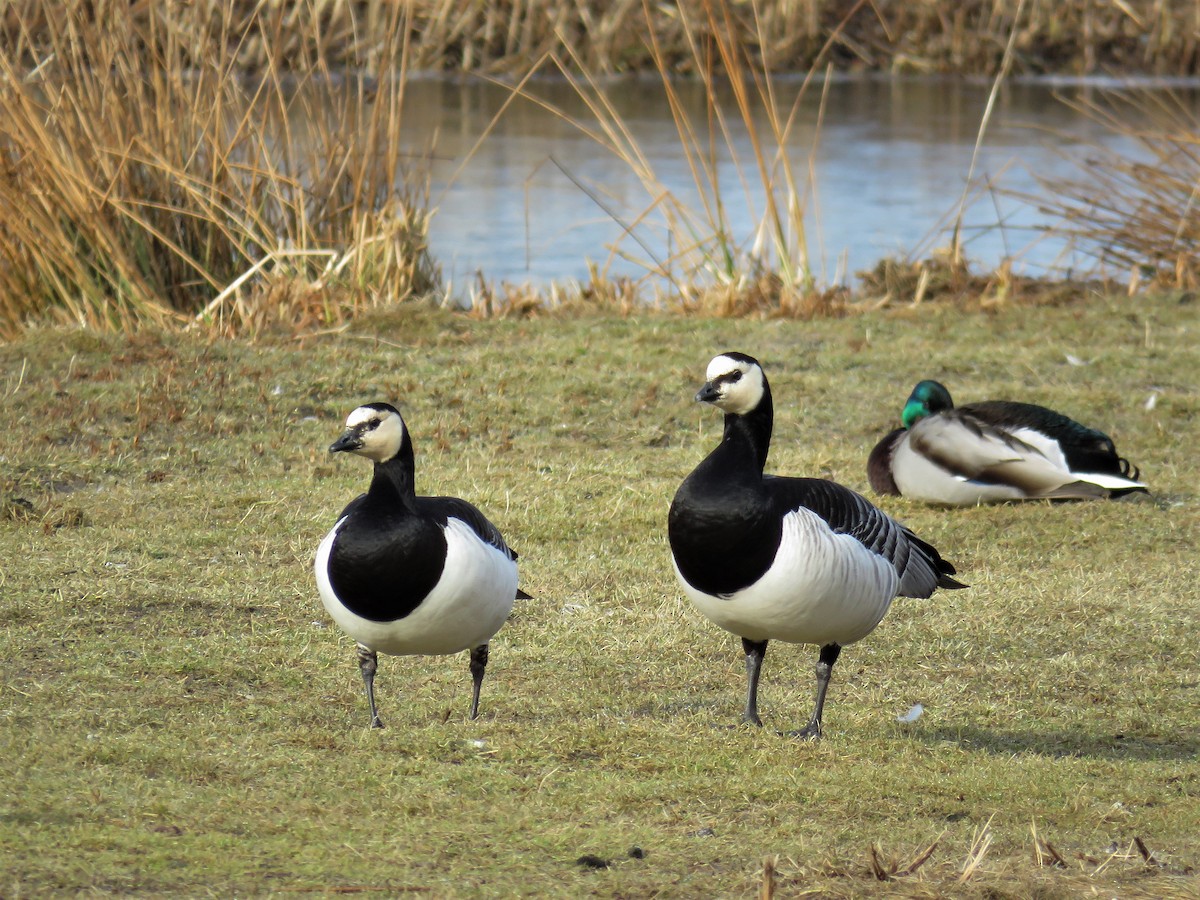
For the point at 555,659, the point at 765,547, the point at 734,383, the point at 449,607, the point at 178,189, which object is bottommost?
the point at 555,659

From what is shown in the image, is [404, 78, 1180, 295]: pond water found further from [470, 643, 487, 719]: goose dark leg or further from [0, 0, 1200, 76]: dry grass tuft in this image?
[470, 643, 487, 719]: goose dark leg

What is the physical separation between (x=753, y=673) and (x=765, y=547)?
670 millimetres

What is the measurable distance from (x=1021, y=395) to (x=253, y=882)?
25.0 ft

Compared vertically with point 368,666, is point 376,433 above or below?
above

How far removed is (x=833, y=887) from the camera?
3.82 m

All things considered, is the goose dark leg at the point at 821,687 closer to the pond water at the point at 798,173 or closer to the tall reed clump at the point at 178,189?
the tall reed clump at the point at 178,189

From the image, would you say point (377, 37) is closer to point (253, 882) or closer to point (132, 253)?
point (132, 253)

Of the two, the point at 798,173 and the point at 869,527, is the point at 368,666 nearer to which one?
the point at 869,527

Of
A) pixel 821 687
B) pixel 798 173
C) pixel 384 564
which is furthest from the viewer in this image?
pixel 798 173

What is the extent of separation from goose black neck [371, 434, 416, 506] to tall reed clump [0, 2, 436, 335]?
572 centimetres

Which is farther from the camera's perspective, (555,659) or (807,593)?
(555,659)

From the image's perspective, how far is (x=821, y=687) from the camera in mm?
5355

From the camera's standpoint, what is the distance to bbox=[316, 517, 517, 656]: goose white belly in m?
5.00

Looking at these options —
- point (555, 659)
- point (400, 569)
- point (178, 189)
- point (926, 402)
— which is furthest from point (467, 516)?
point (178, 189)
